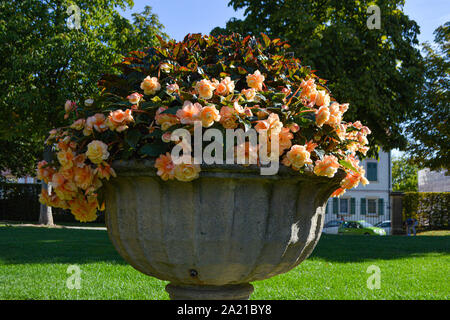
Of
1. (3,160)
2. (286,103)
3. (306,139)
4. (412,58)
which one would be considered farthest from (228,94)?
(3,160)

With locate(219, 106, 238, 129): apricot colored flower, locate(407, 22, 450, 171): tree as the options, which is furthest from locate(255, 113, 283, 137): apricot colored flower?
locate(407, 22, 450, 171): tree

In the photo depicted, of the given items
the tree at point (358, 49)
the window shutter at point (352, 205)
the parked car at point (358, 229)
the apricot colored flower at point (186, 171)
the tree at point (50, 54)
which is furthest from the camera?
the window shutter at point (352, 205)

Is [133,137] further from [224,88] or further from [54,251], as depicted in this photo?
[54,251]

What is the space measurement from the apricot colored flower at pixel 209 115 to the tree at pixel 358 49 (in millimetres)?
9070

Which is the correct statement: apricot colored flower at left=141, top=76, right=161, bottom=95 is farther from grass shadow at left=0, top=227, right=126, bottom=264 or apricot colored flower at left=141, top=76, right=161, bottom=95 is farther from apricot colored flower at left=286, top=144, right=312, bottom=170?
grass shadow at left=0, top=227, right=126, bottom=264

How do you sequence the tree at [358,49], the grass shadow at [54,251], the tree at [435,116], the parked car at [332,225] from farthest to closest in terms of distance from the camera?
the parked car at [332,225]
the tree at [435,116]
the tree at [358,49]
the grass shadow at [54,251]

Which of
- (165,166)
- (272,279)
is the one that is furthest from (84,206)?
(272,279)

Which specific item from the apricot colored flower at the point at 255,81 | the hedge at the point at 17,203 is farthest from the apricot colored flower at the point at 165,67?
the hedge at the point at 17,203

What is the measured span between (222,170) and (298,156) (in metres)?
0.38

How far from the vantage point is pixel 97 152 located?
2033mm

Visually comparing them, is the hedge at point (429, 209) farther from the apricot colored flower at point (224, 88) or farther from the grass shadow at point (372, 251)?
the apricot colored flower at point (224, 88)

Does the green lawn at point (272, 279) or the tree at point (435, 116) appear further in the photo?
the tree at point (435, 116)

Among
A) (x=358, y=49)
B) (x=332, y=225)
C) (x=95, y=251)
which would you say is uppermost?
(x=358, y=49)

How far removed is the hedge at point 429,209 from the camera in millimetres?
20469
